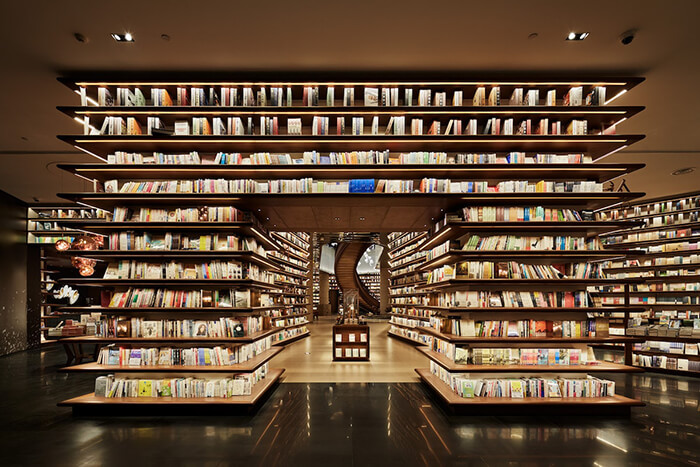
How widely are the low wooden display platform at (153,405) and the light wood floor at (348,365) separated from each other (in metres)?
1.83

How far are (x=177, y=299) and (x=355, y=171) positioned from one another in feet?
9.13

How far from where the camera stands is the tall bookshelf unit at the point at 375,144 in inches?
189

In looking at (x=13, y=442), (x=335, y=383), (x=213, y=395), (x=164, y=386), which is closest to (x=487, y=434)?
(x=335, y=383)

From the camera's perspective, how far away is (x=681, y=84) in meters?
4.94

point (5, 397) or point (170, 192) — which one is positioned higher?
point (170, 192)

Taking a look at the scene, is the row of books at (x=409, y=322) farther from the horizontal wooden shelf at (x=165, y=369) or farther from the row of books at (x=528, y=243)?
the horizontal wooden shelf at (x=165, y=369)

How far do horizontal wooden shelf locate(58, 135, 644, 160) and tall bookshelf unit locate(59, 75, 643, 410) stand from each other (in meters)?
→ 0.02

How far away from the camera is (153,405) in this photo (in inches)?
172

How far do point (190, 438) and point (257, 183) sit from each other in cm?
301

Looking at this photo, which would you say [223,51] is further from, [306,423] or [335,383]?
[335,383]

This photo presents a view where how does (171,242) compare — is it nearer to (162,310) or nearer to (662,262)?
(162,310)

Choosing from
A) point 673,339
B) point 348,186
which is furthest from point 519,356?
point 673,339

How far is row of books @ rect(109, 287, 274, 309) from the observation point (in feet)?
15.4

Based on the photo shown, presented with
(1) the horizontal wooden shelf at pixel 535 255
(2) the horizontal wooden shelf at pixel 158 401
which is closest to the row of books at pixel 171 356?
(2) the horizontal wooden shelf at pixel 158 401
